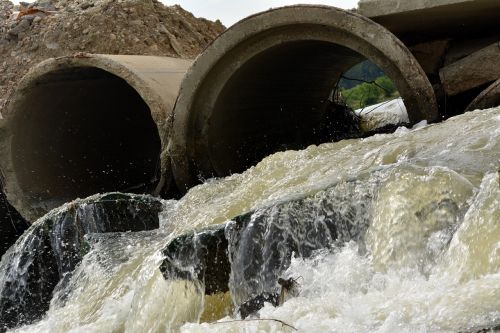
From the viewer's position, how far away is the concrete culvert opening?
791 cm

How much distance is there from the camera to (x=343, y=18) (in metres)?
6.27

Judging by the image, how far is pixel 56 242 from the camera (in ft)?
19.7

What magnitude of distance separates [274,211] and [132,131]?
19.0 feet

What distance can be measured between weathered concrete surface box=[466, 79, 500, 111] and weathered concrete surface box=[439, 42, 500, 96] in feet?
1.59

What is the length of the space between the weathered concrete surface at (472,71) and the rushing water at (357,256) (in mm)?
1690

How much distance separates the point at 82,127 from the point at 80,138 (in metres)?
0.12

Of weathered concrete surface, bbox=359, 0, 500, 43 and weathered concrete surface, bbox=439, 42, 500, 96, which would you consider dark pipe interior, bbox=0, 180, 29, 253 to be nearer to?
weathered concrete surface, bbox=359, 0, 500, 43

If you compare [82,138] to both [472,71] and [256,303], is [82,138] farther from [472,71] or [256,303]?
[256,303]

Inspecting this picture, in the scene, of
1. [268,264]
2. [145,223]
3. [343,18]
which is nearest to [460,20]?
[343,18]

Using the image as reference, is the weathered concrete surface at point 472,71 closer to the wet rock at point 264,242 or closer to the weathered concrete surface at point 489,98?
the weathered concrete surface at point 489,98

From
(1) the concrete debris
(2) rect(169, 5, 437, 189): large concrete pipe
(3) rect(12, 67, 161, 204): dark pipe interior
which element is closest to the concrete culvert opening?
(3) rect(12, 67, 161, 204): dark pipe interior

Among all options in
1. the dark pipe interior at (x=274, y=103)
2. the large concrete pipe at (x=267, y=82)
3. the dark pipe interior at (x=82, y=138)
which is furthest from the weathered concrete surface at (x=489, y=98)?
the dark pipe interior at (x=82, y=138)

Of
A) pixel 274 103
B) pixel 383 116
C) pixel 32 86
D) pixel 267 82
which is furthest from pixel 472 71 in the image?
pixel 32 86

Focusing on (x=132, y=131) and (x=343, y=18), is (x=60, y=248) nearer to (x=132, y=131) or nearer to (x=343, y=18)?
(x=343, y=18)
